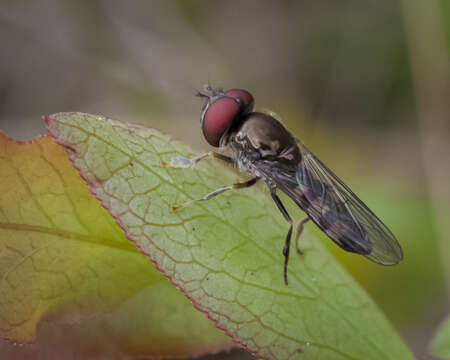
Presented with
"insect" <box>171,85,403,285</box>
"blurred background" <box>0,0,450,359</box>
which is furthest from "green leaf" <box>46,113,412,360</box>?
"blurred background" <box>0,0,450,359</box>

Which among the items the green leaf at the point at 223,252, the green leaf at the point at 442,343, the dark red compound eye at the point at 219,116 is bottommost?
the green leaf at the point at 442,343

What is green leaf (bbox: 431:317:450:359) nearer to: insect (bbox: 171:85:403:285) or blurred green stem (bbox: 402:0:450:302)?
insect (bbox: 171:85:403:285)

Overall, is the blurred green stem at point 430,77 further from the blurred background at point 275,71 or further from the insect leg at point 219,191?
the insect leg at point 219,191

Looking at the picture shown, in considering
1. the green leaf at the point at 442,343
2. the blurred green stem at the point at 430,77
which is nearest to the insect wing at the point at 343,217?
the green leaf at the point at 442,343

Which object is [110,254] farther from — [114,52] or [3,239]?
[114,52]

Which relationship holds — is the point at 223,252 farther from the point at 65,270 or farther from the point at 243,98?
the point at 243,98
